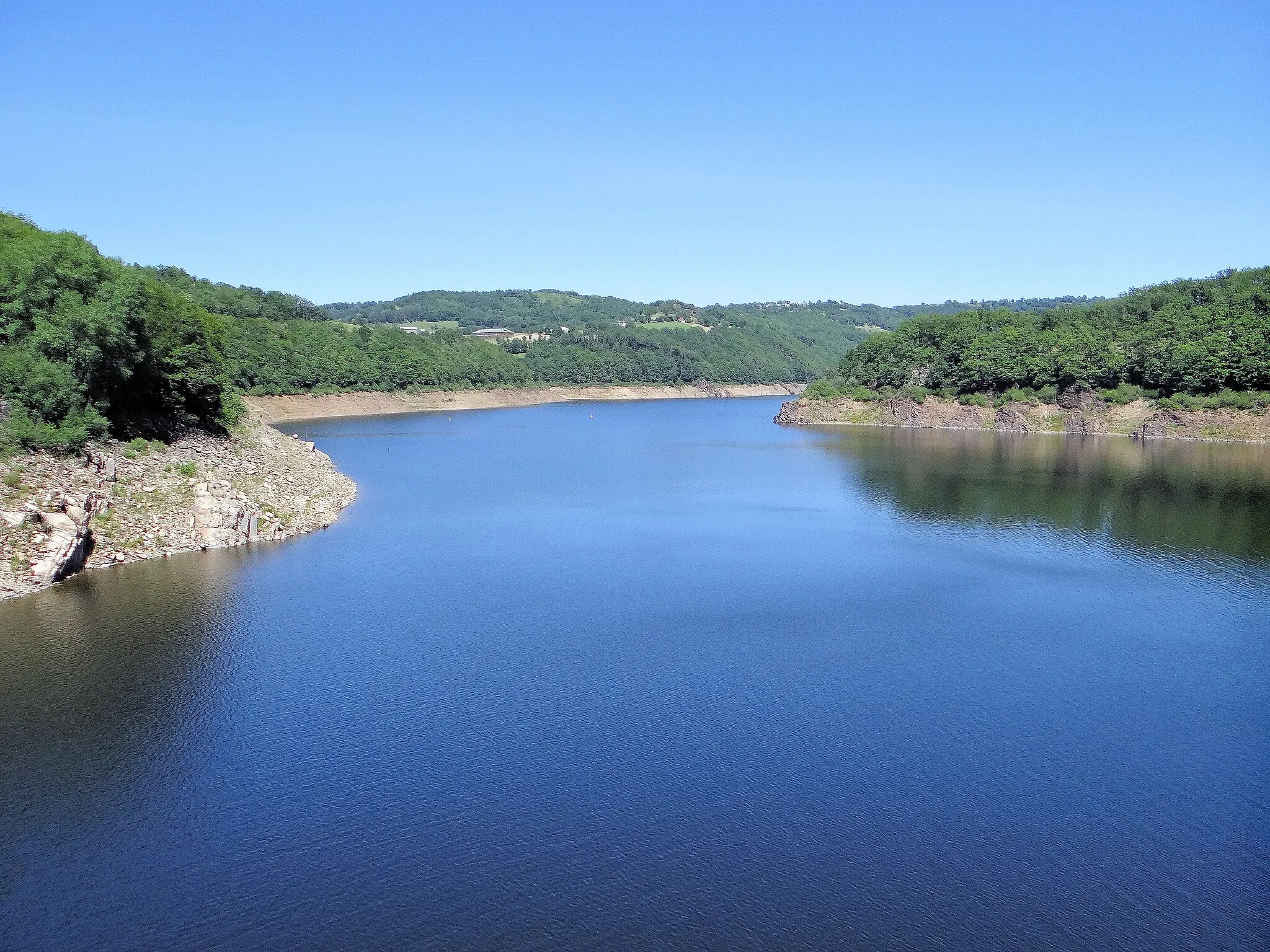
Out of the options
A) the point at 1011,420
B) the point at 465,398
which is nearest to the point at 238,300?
the point at 465,398

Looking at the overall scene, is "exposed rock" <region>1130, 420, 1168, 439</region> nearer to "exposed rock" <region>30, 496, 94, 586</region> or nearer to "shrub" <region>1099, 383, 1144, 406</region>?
"shrub" <region>1099, 383, 1144, 406</region>

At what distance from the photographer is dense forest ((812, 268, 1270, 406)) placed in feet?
243

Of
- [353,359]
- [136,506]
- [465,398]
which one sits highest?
[353,359]

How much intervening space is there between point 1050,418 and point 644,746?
7386cm

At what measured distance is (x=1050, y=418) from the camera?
8244 centimetres

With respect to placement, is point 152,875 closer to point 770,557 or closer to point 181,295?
point 770,557

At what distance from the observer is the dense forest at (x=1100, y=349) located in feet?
243

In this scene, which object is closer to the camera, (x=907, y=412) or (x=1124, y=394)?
(x=1124, y=394)

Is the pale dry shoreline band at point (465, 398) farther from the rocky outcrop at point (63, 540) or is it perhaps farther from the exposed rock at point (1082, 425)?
the exposed rock at point (1082, 425)

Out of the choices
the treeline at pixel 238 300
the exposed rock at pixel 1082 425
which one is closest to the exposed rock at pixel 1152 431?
the exposed rock at pixel 1082 425

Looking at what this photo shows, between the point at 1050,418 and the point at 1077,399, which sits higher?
the point at 1077,399

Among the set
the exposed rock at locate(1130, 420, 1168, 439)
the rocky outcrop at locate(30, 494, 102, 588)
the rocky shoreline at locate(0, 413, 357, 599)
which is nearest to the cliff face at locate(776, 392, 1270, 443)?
the exposed rock at locate(1130, 420, 1168, 439)

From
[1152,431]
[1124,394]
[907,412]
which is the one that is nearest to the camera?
[1152,431]

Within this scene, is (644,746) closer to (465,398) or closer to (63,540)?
(63,540)
